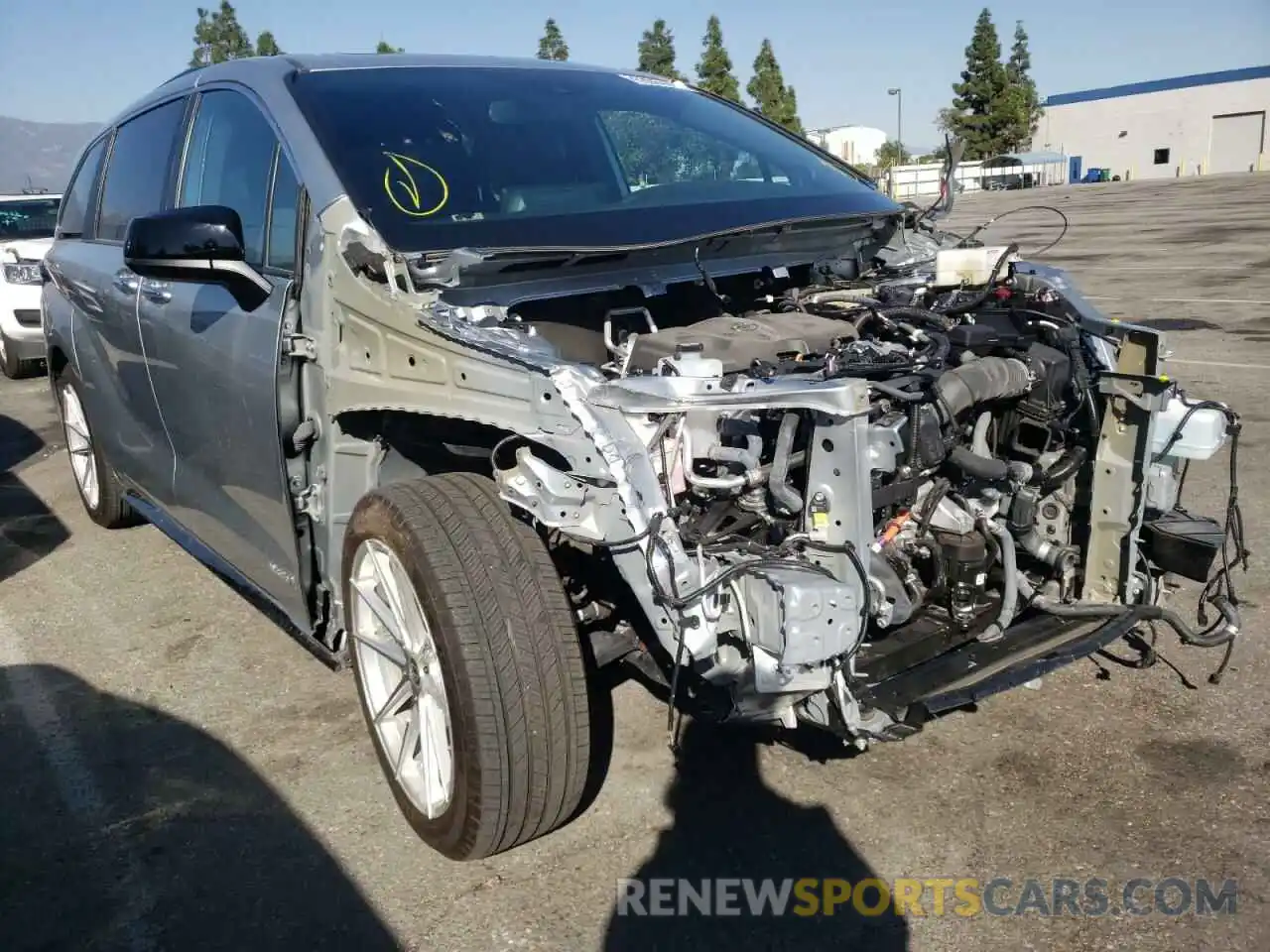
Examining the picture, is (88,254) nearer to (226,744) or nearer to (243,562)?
(243,562)

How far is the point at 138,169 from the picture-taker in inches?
168

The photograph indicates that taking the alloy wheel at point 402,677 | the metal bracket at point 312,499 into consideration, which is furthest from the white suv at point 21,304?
the alloy wheel at point 402,677

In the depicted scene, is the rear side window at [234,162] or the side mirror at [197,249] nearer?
the side mirror at [197,249]

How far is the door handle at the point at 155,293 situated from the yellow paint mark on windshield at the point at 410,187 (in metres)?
1.06

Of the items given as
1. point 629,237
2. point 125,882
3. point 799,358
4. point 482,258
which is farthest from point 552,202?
point 125,882

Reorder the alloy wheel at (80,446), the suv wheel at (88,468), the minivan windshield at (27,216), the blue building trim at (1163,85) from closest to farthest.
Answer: the suv wheel at (88,468)
the alloy wheel at (80,446)
the minivan windshield at (27,216)
the blue building trim at (1163,85)

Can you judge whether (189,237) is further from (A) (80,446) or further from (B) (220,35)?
(B) (220,35)

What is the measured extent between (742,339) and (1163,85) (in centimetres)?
7092

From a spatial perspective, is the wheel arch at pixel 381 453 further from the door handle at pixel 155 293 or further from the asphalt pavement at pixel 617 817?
the door handle at pixel 155 293

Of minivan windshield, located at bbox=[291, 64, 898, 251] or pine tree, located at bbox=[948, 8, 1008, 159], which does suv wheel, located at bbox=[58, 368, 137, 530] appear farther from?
pine tree, located at bbox=[948, 8, 1008, 159]

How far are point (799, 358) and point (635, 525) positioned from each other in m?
0.86

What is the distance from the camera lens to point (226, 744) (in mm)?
3268

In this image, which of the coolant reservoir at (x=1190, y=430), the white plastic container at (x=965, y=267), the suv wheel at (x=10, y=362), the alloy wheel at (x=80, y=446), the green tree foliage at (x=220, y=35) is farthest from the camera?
the green tree foliage at (x=220, y=35)

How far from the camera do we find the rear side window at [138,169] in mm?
3963
